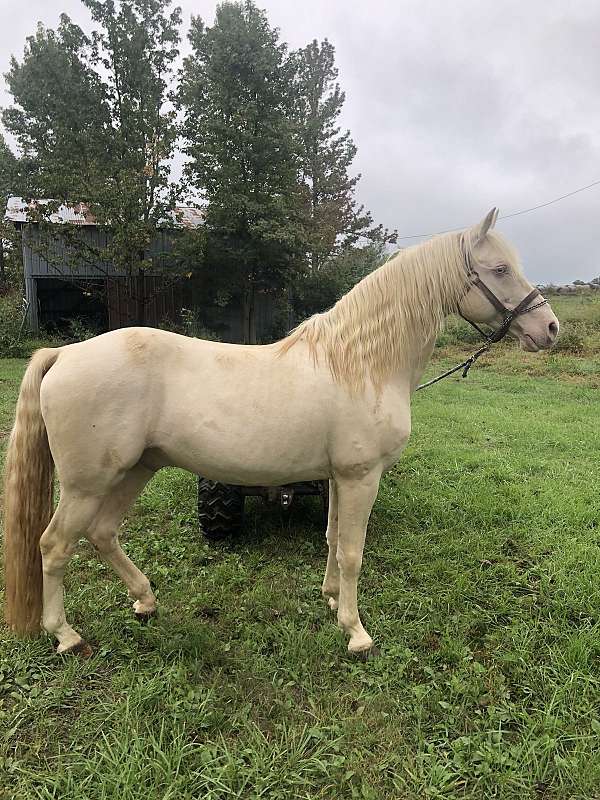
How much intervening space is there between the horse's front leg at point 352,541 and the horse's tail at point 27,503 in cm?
146

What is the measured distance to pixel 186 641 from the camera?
2439 mm

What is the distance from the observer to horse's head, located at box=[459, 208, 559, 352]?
2.31 meters

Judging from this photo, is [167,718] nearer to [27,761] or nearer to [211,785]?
[211,785]

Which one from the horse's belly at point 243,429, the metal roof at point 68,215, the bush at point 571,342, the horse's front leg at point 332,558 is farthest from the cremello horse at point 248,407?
the metal roof at point 68,215

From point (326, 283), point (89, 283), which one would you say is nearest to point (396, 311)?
point (326, 283)

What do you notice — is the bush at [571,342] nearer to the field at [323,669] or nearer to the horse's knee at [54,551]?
the field at [323,669]

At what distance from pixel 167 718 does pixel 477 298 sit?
2.28m

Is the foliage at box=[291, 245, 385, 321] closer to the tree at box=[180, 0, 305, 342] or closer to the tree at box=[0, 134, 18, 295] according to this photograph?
the tree at box=[180, 0, 305, 342]

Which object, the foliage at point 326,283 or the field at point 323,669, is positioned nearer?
the field at point 323,669

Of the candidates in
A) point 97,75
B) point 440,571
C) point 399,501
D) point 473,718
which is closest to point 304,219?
point 97,75

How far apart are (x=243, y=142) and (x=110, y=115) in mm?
4746

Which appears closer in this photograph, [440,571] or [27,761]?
[27,761]

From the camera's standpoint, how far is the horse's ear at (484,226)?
7.38 feet

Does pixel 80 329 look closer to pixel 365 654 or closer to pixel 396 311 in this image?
pixel 396 311
